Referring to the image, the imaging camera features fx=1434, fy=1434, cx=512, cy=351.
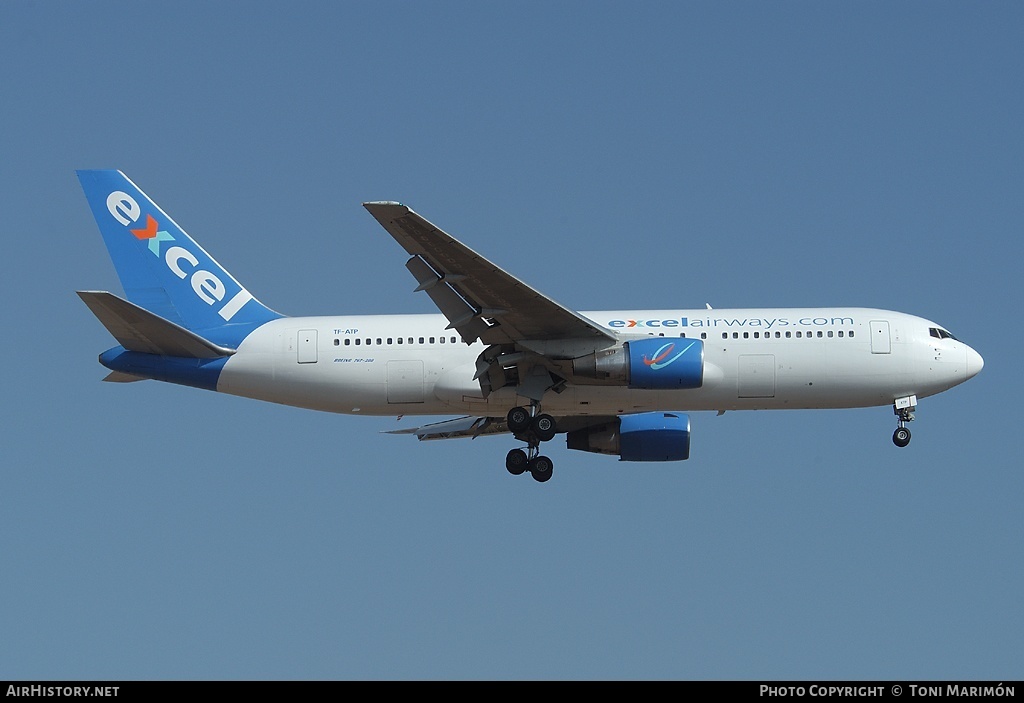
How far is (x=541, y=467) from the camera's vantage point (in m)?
39.9

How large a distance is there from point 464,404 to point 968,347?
46.7 feet

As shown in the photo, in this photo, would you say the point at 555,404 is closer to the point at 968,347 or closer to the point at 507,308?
the point at 507,308

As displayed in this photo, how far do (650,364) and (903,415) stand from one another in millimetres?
7890

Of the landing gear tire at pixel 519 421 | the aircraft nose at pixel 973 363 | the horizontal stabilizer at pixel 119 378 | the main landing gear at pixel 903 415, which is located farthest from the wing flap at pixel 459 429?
the aircraft nose at pixel 973 363

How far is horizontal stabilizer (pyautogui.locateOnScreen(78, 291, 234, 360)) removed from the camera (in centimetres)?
3688

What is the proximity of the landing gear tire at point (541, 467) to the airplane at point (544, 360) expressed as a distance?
5 centimetres

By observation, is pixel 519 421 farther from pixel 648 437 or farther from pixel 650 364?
pixel 648 437

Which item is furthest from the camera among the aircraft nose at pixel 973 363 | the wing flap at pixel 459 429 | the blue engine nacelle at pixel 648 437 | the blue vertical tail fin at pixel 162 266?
the wing flap at pixel 459 429

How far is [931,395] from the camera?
3975 centimetres

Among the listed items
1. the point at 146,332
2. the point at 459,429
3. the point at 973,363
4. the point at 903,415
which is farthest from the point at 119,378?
the point at 973,363

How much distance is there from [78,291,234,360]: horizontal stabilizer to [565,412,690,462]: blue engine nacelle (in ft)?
37.8

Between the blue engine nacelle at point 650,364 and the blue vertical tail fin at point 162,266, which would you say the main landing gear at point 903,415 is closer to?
the blue engine nacelle at point 650,364

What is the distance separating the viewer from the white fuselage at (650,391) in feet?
126
